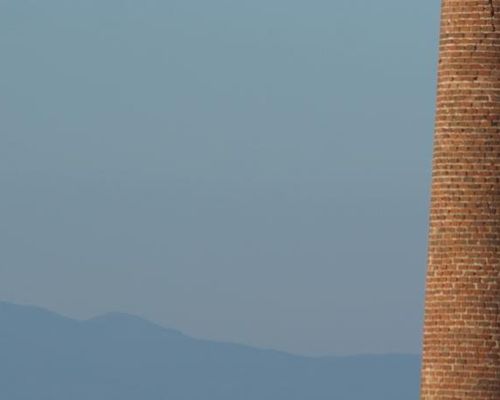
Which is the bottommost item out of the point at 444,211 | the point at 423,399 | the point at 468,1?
the point at 423,399

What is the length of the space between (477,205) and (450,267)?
915 mm

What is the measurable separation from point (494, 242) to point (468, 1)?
337cm

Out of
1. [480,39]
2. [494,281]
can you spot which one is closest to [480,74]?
→ [480,39]

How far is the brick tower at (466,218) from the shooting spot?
37500mm

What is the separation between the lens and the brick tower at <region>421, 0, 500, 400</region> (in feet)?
123

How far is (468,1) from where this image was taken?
38.2 metres

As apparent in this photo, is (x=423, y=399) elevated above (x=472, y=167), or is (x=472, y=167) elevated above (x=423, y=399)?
(x=472, y=167)

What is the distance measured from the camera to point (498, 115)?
37.8m

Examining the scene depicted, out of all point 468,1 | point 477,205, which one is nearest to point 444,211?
point 477,205

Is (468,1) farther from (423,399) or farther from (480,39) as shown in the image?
(423,399)

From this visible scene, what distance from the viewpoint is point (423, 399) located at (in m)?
37.8

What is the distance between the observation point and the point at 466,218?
37812 mm

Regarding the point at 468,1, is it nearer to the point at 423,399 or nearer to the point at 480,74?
the point at 480,74

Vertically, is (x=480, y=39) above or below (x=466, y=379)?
above
